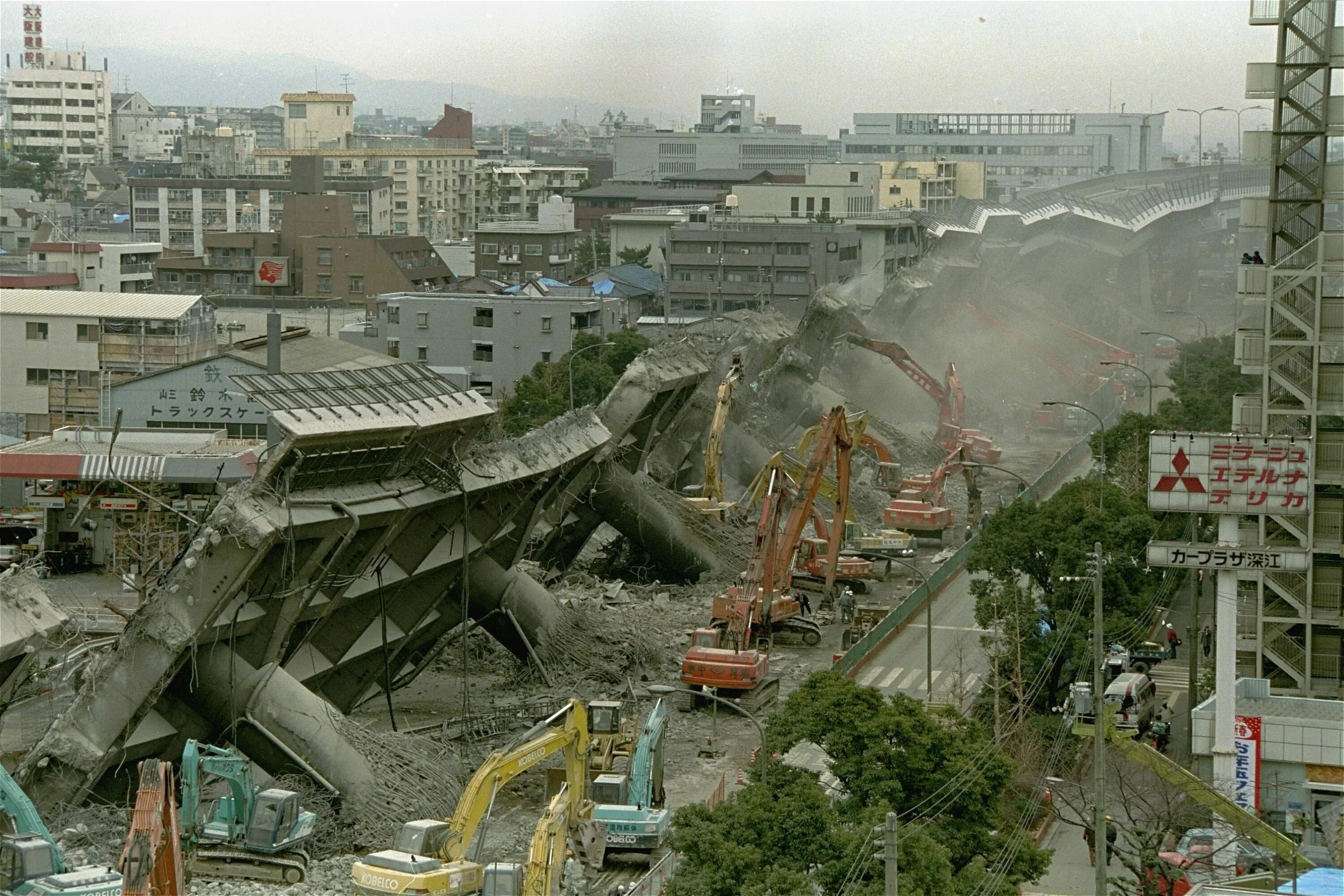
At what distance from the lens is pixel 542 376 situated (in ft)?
253

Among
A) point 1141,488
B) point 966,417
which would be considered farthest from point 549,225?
point 1141,488

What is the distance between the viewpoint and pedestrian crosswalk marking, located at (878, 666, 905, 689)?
41250 millimetres

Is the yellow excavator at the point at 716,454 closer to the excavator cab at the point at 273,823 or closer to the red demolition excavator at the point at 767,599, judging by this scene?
the red demolition excavator at the point at 767,599

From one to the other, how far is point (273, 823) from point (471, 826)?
10.0 ft

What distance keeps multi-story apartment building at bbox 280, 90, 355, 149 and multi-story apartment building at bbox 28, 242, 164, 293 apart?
7406 cm

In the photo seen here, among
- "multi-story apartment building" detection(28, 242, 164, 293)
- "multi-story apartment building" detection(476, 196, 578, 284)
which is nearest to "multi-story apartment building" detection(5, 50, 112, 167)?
"multi-story apartment building" detection(476, 196, 578, 284)

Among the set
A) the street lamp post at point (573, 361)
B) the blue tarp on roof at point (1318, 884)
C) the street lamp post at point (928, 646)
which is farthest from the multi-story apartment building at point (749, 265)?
the blue tarp on roof at point (1318, 884)

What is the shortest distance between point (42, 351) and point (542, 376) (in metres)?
19.9

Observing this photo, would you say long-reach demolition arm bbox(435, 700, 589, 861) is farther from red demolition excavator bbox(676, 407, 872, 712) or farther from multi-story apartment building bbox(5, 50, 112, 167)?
multi-story apartment building bbox(5, 50, 112, 167)

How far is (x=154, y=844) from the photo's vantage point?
2302cm

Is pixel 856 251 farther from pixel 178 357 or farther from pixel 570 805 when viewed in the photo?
pixel 570 805

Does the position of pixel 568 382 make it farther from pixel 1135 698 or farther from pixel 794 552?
pixel 1135 698

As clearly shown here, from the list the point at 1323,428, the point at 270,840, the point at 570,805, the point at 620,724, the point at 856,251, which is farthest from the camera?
the point at 856,251

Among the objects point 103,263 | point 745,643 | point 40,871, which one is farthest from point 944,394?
point 40,871
